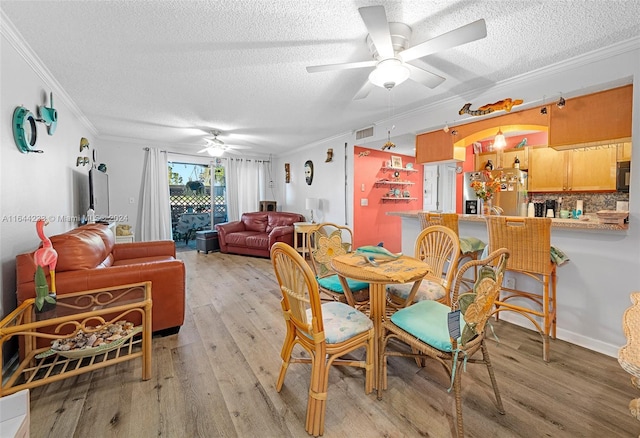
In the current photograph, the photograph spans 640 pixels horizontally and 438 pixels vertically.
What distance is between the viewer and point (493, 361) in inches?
76.9

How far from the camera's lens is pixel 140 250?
3318 millimetres

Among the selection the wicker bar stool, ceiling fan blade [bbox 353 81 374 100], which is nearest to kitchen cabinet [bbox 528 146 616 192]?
the wicker bar stool

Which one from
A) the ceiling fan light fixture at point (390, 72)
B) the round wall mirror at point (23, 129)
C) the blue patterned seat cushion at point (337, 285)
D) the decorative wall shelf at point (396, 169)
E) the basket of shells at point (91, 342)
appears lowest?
the basket of shells at point (91, 342)

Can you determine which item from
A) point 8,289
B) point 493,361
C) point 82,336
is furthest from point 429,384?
point 8,289

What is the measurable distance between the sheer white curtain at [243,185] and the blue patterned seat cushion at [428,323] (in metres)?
5.76

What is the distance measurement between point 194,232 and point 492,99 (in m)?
6.68

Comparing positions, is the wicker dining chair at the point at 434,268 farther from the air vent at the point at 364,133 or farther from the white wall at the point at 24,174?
the white wall at the point at 24,174

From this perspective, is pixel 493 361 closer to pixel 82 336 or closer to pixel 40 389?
pixel 82 336

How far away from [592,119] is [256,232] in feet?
18.1

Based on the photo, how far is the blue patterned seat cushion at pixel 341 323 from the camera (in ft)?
4.71

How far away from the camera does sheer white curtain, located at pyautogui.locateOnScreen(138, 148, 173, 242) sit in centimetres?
564

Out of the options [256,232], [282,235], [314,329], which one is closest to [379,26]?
[314,329]

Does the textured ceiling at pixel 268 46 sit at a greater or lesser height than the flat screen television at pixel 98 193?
greater

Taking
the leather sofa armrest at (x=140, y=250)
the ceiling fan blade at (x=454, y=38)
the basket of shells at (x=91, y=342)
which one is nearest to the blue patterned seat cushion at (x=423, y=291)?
the ceiling fan blade at (x=454, y=38)
